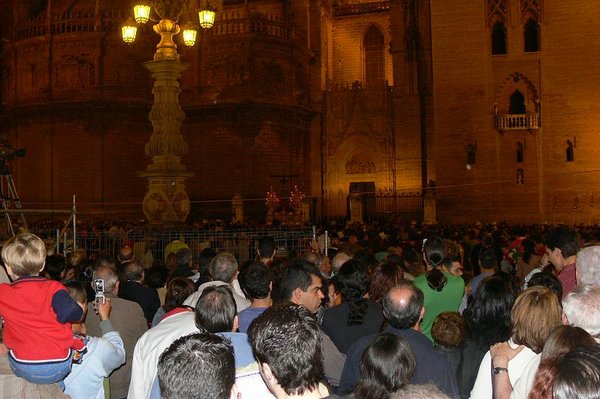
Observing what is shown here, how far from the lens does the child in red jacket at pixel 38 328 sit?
4.38 metres

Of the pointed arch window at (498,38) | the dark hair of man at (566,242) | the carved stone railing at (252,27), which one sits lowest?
the dark hair of man at (566,242)

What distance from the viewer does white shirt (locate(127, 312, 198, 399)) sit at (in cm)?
513

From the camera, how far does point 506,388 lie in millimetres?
4445

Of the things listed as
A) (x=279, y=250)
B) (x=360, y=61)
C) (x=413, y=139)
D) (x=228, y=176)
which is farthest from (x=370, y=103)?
(x=279, y=250)

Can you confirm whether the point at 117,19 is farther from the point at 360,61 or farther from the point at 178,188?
the point at 178,188

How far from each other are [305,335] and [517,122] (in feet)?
100

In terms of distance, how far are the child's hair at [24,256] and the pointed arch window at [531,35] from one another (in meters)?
31.2

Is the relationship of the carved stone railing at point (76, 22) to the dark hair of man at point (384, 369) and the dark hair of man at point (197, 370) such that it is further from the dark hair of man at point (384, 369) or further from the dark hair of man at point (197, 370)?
the dark hair of man at point (197, 370)

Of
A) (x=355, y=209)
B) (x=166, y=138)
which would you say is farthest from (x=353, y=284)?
(x=355, y=209)

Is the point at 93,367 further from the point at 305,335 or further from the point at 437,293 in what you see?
the point at 437,293

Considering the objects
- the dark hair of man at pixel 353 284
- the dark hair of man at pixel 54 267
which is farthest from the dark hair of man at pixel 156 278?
the dark hair of man at pixel 353 284

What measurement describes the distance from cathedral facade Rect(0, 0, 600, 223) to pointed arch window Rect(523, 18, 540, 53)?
0.05m

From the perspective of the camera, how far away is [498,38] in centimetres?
3288

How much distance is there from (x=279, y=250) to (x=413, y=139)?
908 inches
